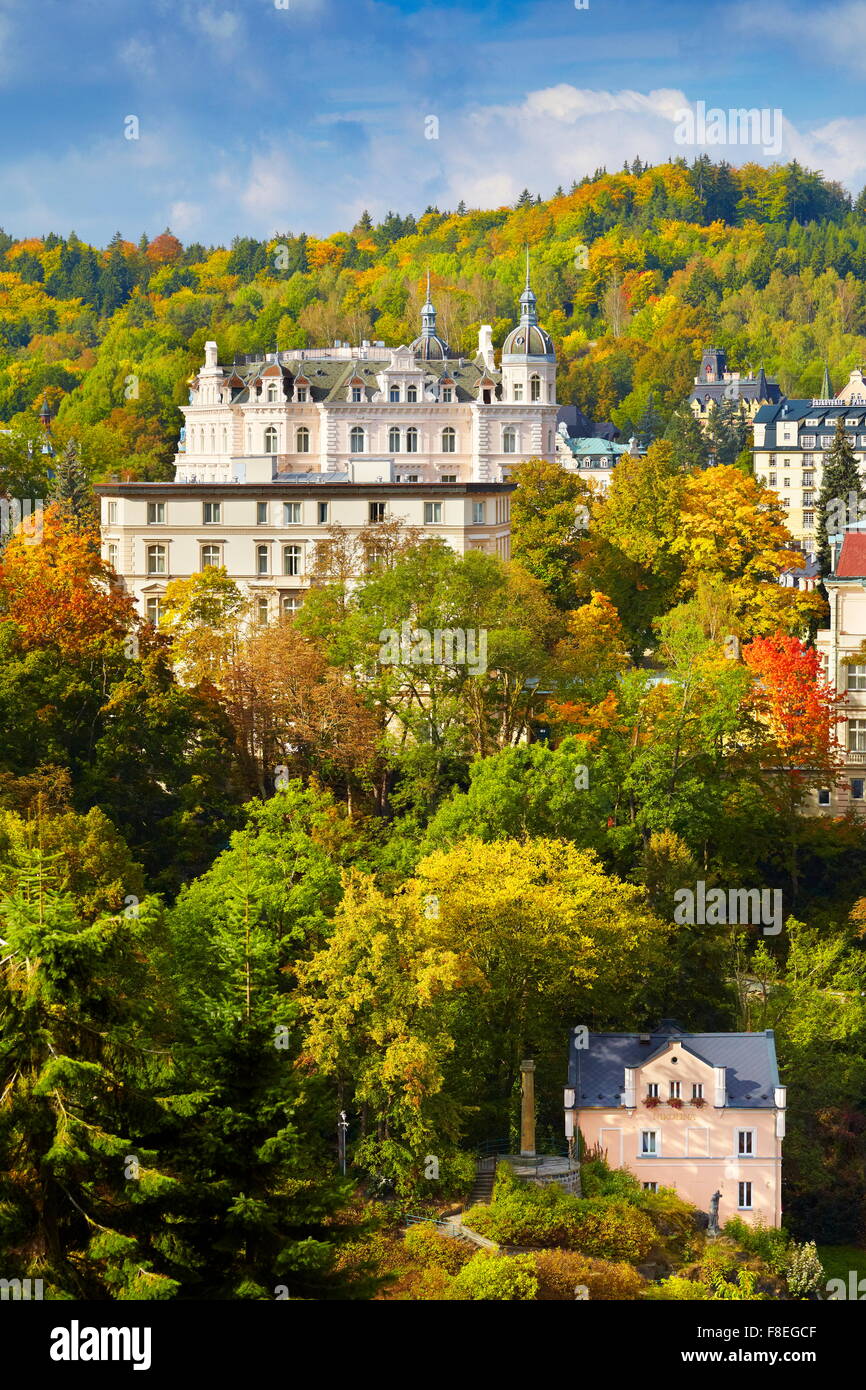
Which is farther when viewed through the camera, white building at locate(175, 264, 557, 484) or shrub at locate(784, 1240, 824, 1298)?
white building at locate(175, 264, 557, 484)

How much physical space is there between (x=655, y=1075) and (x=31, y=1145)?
2120cm

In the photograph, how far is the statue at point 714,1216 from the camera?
143ft

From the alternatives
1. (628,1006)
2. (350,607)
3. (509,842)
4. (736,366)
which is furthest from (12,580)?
(736,366)

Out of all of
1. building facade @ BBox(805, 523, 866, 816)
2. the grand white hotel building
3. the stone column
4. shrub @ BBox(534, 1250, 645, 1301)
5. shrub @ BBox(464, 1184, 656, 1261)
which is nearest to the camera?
shrub @ BBox(534, 1250, 645, 1301)

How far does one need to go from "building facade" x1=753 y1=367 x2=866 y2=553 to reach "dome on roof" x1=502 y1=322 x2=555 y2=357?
75.8 feet

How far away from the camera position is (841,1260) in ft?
148

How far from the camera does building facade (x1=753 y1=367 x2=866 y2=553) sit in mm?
123750

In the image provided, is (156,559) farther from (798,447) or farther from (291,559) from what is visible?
(798,447)

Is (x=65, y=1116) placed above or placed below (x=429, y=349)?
below

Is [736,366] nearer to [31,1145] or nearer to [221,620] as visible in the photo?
[221,620]

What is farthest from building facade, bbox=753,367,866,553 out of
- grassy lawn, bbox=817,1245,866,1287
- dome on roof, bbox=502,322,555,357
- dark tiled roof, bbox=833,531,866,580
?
grassy lawn, bbox=817,1245,866,1287

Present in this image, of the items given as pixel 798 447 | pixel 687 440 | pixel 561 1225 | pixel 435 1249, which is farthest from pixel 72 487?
pixel 435 1249

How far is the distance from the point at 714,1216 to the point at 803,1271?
233cm

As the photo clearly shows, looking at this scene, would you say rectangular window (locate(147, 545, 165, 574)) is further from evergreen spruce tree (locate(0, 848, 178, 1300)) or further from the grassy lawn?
evergreen spruce tree (locate(0, 848, 178, 1300))
